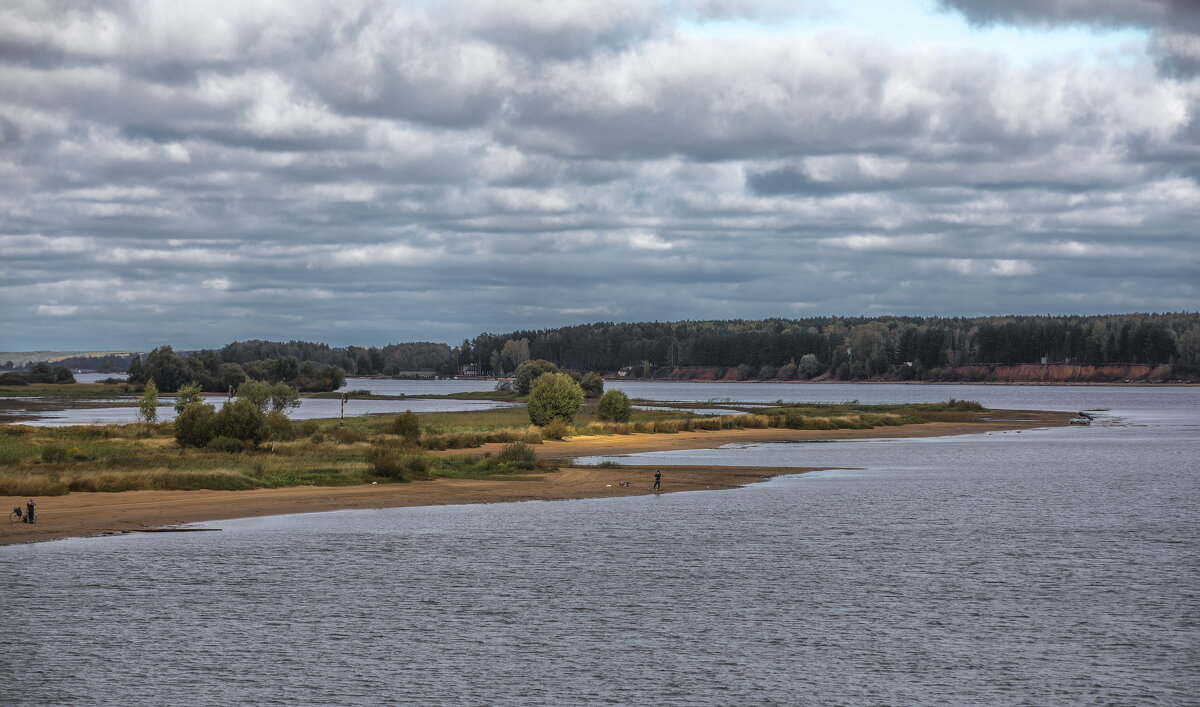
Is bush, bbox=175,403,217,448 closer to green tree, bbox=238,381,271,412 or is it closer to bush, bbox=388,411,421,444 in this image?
bush, bbox=388,411,421,444

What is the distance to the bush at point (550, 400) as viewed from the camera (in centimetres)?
8875

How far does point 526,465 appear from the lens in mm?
57562

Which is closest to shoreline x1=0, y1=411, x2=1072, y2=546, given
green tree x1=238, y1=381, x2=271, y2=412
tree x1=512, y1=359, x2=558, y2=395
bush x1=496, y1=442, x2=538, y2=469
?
bush x1=496, y1=442, x2=538, y2=469

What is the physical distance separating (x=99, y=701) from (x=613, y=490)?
32786mm

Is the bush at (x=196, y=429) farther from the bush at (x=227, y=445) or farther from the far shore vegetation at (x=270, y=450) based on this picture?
the bush at (x=227, y=445)

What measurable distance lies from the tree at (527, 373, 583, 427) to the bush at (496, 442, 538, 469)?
28.6 m

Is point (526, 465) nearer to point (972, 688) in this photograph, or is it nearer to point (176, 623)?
point (176, 623)

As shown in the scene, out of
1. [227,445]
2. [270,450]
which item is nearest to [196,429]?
[227,445]

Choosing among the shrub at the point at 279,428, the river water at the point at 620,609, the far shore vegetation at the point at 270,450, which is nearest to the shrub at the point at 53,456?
the far shore vegetation at the point at 270,450

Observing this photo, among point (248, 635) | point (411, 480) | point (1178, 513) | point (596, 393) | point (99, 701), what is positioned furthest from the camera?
point (596, 393)

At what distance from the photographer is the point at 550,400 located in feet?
291

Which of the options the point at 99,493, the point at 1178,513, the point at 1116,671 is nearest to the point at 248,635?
the point at 1116,671

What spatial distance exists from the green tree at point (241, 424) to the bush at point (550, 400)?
99.8 feet

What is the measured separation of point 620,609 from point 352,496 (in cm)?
2253
